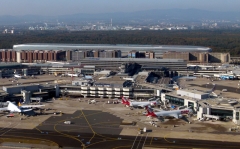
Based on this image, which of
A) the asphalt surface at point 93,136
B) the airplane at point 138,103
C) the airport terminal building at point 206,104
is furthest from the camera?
the airplane at point 138,103

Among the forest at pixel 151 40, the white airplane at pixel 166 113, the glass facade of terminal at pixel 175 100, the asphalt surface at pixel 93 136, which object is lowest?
the asphalt surface at pixel 93 136

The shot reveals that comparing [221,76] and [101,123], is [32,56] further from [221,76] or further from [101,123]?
[101,123]

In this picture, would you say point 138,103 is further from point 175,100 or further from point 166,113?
point 166,113

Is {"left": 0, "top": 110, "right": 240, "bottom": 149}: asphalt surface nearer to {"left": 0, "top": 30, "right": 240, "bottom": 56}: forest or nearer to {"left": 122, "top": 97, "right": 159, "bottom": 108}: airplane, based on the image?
{"left": 122, "top": 97, "right": 159, "bottom": 108}: airplane

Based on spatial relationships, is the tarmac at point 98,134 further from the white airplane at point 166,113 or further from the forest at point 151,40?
the forest at point 151,40

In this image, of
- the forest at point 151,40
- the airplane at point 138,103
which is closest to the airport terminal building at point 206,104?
the airplane at point 138,103

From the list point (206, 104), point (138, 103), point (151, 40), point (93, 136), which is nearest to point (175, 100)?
point (138, 103)

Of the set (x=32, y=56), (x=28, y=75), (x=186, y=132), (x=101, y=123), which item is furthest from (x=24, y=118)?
(x=32, y=56)

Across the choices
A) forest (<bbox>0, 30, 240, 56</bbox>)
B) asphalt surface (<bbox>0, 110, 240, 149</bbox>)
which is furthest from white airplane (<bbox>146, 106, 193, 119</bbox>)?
forest (<bbox>0, 30, 240, 56</bbox>)

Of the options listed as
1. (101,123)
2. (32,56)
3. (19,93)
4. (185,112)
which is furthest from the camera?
(32,56)
